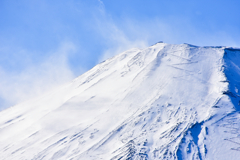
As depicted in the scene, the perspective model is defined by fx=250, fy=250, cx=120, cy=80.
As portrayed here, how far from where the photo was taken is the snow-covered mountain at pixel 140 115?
13.4 metres

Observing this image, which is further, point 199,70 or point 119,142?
point 199,70

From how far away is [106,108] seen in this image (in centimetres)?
1744

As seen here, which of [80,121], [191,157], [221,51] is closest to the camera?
[191,157]

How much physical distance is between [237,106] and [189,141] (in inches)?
200

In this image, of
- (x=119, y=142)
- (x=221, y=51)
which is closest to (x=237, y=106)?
(x=119, y=142)

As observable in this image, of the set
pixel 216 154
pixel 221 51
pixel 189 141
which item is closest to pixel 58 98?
pixel 189 141

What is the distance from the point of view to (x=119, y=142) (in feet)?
45.3

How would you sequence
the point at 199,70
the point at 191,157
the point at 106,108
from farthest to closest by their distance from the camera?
the point at 199,70, the point at 106,108, the point at 191,157

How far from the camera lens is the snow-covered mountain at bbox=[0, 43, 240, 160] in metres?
13.4

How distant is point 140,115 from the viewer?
15844 millimetres

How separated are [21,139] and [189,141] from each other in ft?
33.0

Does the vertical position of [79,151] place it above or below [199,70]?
below

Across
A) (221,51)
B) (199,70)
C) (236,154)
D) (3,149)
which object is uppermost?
(221,51)

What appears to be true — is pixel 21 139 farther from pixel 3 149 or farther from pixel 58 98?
pixel 58 98
